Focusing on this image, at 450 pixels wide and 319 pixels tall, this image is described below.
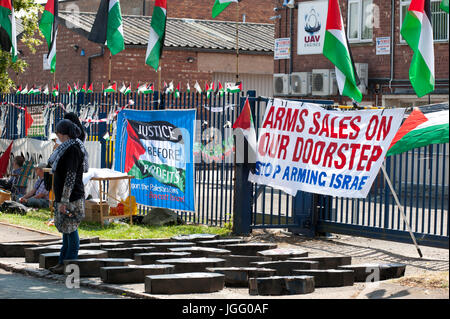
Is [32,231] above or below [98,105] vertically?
below

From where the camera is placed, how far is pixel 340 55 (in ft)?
41.0

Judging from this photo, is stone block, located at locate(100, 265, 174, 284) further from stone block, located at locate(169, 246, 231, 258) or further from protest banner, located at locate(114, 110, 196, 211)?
protest banner, located at locate(114, 110, 196, 211)

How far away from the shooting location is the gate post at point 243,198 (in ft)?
45.2

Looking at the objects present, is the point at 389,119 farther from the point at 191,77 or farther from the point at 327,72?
the point at 191,77

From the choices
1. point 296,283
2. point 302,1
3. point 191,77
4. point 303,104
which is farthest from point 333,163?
point 191,77

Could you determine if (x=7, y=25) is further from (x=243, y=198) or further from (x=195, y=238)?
(x=195, y=238)

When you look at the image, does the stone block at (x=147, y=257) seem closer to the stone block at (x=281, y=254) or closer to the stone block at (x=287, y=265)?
the stone block at (x=281, y=254)

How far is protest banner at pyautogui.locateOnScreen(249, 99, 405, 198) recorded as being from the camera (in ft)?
39.1

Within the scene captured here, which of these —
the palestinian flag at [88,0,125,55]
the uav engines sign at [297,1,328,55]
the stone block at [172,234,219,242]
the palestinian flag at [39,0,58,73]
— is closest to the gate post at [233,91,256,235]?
the stone block at [172,234,219,242]

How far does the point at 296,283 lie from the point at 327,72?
18875 millimetres

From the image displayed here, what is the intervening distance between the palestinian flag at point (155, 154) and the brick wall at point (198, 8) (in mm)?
30627

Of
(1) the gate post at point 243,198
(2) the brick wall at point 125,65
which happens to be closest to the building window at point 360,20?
(2) the brick wall at point 125,65

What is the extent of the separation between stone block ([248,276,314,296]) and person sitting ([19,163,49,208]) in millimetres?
8766

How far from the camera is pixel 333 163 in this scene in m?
12.5
